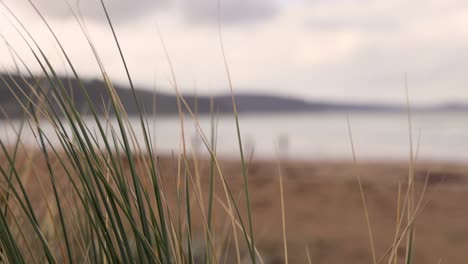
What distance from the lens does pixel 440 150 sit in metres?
24.4

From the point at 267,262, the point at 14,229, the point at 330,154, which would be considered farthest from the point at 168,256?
the point at 330,154

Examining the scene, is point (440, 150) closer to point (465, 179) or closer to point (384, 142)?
point (384, 142)

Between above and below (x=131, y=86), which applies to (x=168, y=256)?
below

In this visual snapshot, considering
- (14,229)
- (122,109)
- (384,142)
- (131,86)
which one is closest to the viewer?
(131,86)

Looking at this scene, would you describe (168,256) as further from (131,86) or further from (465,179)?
(465,179)

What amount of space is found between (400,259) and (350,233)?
723 millimetres

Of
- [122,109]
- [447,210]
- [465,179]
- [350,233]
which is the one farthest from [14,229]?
[465,179]

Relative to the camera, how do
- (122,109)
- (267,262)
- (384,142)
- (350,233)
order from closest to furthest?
(122,109) → (267,262) → (350,233) → (384,142)

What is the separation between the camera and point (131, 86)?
1307 millimetres

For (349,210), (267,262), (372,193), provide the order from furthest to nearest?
(372,193) → (349,210) → (267,262)

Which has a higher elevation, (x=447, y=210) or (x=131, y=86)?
(x=131, y=86)

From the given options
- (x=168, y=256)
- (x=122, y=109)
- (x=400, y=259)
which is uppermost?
(x=122, y=109)

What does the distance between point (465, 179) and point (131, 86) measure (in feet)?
38.9

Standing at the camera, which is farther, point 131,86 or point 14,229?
point 14,229
